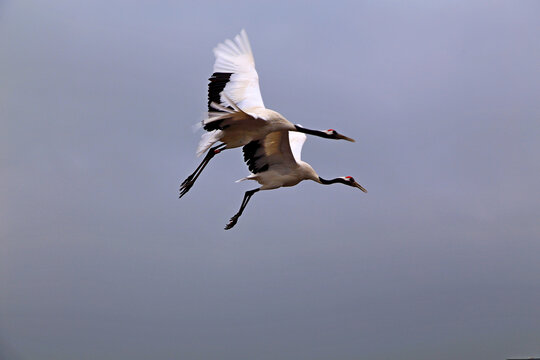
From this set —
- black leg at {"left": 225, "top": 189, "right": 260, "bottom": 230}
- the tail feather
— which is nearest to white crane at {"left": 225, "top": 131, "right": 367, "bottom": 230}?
black leg at {"left": 225, "top": 189, "right": 260, "bottom": 230}

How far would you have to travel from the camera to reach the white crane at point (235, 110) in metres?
6.81

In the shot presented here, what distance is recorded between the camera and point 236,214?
828cm

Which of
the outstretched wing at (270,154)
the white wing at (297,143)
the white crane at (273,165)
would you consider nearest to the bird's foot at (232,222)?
the white crane at (273,165)

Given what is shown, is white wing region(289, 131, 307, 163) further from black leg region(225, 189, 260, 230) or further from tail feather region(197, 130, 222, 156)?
tail feather region(197, 130, 222, 156)

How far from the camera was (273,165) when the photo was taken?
805cm

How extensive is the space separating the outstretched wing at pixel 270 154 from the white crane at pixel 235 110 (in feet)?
0.98

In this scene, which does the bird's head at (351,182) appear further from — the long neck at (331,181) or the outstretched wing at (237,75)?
the outstretched wing at (237,75)

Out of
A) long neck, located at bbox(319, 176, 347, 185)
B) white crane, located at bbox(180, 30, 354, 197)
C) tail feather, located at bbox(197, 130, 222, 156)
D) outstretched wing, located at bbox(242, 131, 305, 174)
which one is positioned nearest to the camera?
white crane, located at bbox(180, 30, 354, 197)

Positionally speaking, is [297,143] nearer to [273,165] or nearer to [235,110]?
[273,165]

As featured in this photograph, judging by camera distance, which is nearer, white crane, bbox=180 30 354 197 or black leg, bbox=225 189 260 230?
white crane, bbox=180 30 354 197

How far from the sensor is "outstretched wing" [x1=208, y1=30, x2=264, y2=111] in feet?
26.4

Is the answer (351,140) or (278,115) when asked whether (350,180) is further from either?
(278,115)

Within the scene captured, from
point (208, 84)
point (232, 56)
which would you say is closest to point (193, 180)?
point (208, 84)

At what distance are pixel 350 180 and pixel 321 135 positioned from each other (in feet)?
3.60
